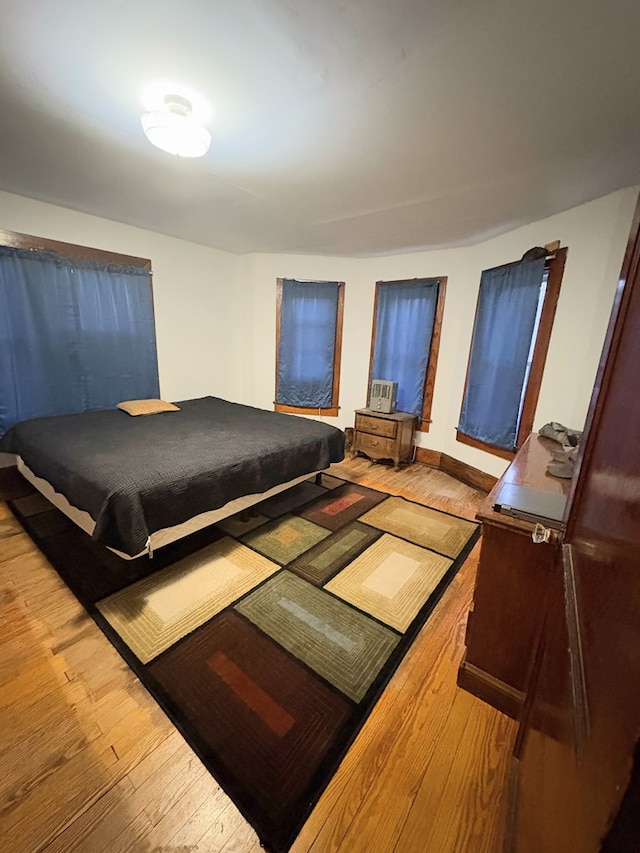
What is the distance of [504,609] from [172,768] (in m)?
1.25

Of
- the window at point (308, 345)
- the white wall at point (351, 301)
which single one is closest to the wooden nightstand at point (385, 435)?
the white wall at point (351, 301)

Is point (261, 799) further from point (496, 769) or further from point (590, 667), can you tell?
point (590, 667)

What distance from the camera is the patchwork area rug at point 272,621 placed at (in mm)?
1131

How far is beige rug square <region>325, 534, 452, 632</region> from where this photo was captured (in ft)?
5.78

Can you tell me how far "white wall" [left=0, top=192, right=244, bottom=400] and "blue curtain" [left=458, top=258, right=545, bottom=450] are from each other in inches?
113

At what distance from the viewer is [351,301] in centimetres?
410

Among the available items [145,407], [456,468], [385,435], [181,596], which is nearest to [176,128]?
[145,407]

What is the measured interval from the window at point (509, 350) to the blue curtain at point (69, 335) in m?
3.31

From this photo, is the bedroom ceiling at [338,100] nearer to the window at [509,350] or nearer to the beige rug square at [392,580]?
the window at [509,350]

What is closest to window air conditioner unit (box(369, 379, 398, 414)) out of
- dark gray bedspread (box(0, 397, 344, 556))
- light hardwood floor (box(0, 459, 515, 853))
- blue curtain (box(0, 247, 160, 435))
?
dark gray bedspread (box(0, 397, 344, 556))

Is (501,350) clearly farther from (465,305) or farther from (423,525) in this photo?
(423,525)

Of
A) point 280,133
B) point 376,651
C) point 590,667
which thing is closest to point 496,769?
point 376,651

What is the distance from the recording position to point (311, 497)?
2.97 metres

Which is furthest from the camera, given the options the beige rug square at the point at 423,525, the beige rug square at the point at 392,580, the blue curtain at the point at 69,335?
the blue curtain at the point at 69,335
